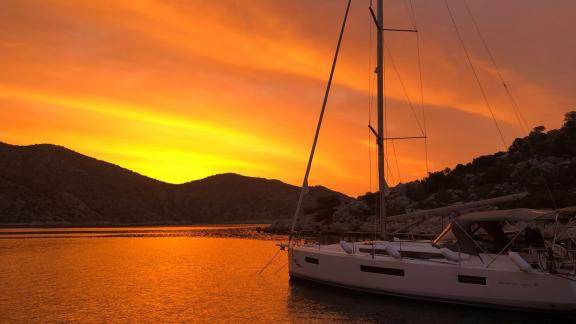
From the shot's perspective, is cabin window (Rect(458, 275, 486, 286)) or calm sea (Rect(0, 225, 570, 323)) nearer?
cabin window (Rect(458, 275, 486, 286))

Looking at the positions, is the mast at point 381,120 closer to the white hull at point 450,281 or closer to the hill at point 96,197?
the white hull at point 450,281

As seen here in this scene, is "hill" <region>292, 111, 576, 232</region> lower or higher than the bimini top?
higher

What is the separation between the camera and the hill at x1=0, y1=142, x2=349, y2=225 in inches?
4609

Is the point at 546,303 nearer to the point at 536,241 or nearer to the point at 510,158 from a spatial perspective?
the point at 536,241

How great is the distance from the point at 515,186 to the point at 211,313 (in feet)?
196

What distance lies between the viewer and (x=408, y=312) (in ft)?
55.4

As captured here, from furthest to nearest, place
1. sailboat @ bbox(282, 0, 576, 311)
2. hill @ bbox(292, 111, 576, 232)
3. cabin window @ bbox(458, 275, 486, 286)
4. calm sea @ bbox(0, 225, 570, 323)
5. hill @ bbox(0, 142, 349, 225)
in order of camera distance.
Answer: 1. hill @ bbox(0, 142, 349, 225)
2. hill @ bbox(292, 111, 576, 232)
3. calm sea @ bbox(0, 225, 570, 323)
4. cabin window @ bbox(458, 275, 486, 286)
5. sailboat @ bbox(282, 0, 576, 311)

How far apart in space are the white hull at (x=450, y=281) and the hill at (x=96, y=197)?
106013 millimetres

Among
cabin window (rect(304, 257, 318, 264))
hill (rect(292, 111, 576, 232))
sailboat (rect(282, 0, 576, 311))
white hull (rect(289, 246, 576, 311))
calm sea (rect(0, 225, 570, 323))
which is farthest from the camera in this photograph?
hill (rect(292, 111, 576, 232))

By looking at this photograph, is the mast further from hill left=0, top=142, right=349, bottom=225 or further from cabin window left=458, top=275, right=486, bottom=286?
hill left=0, top=142, right=349, bottom=225

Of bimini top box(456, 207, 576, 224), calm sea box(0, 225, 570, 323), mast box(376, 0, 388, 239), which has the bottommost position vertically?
calm sea box(0, 225, 570, 323)

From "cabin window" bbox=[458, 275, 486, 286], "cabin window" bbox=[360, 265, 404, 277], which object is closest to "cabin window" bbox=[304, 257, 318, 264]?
"cabin window" bbox=[360, 265, 404, 277]

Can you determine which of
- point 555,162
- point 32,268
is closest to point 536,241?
point 32,268

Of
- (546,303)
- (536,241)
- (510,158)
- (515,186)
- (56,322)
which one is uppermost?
(510,158)
